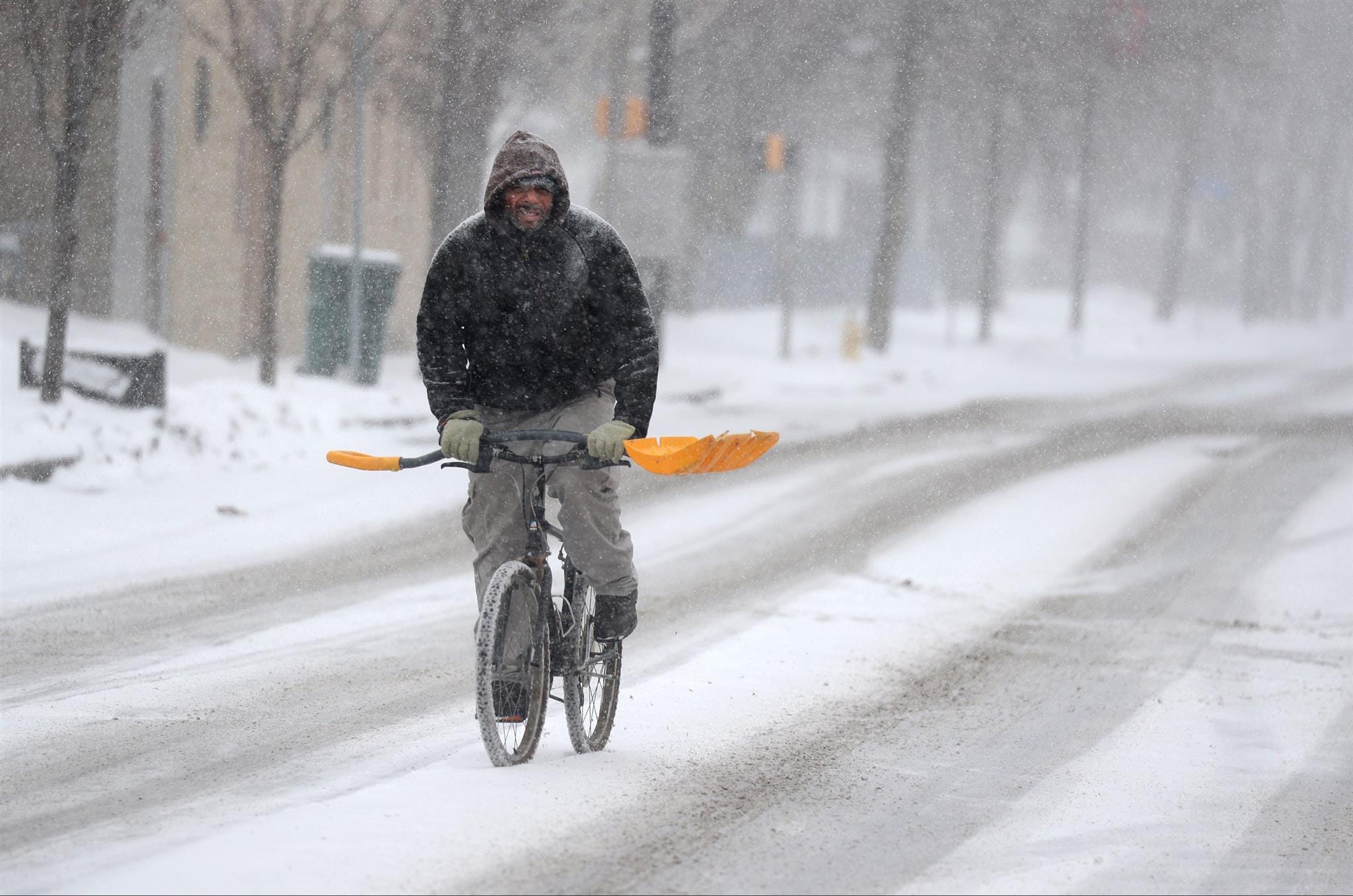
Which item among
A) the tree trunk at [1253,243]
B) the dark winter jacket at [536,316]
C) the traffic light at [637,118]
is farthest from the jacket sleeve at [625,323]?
the tree trunk at [1253,243]

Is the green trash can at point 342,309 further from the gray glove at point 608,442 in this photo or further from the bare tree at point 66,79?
the gray glove at point 608,442

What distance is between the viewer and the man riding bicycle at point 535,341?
5.09 metres

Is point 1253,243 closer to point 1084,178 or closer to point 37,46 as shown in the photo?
point 1084,178

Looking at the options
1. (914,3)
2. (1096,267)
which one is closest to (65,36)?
(914,3)

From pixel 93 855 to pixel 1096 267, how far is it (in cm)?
7300

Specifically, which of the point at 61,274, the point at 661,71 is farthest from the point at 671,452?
the point at 661,71

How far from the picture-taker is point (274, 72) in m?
15.7

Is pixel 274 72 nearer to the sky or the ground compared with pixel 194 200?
nearer to the sky

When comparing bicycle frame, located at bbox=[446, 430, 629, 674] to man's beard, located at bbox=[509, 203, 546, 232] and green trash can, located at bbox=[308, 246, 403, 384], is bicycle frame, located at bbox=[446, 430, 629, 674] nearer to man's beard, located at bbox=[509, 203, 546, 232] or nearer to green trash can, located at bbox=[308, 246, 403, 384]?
man's beard, located at bbox=[509, 203, 546, 232]

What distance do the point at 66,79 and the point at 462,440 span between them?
29.7ft

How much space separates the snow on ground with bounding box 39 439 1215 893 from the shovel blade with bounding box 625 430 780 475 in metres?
1.02

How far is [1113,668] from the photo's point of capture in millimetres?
7660

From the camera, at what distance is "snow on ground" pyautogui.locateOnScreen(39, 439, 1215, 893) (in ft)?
13.7

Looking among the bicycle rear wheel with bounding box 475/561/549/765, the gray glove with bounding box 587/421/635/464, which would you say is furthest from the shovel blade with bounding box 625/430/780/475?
the bicycle rear wheel with bounding box 475/561/549/765
